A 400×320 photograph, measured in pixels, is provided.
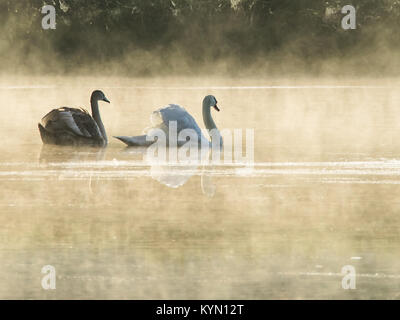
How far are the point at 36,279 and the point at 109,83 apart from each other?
11.7 metres

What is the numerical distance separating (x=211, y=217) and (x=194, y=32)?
568 inches

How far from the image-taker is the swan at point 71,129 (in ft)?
29.1

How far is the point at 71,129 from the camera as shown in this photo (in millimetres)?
9008

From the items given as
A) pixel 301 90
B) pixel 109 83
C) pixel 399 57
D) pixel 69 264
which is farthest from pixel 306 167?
pixel 399 57

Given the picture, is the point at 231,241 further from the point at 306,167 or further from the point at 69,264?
the point at 306,167

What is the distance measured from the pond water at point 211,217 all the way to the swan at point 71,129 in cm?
→ 16

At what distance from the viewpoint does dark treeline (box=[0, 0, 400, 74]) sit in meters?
19.5
